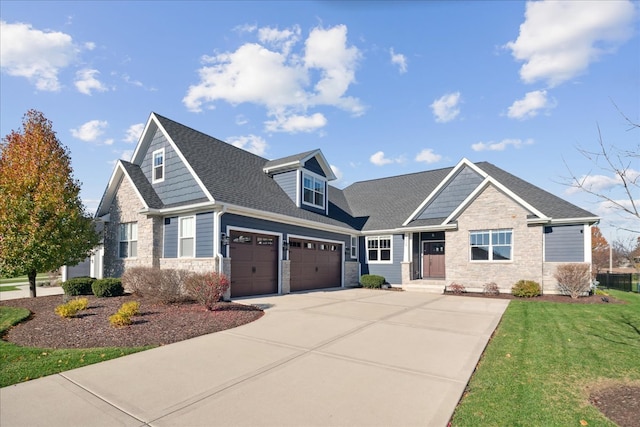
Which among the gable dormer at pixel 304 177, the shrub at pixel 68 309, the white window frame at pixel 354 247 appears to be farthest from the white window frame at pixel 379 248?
the shrub at pixel 68 309

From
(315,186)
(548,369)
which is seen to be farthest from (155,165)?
(548,369)

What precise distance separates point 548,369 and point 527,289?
36.7ft

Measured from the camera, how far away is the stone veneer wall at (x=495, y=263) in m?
16.2

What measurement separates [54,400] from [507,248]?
17.6 metres

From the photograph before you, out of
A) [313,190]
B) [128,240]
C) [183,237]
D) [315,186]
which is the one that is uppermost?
[315,186]

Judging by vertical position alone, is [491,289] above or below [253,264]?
below

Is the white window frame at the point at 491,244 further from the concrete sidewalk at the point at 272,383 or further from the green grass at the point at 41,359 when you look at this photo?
the green grass at the point at 41,359

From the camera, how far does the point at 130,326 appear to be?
8.18 m

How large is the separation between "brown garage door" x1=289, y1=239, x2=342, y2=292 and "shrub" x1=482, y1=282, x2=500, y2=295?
7.90 meters

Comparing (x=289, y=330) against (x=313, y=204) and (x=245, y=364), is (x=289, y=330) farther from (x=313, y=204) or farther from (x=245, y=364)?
(x=313, y=204)

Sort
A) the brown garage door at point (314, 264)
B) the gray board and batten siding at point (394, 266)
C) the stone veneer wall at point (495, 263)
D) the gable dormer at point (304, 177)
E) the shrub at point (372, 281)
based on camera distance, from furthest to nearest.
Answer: the gray board and batten siding at point (394, 266) → the shrub at point (372, 281) → the gable dormer at point (304, 177) → the brown garage door at point (314, 264) → the stone veneer wall at point (495, 263)

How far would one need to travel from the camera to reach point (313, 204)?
20.0 m

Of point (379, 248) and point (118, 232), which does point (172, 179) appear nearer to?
point (118, 232)

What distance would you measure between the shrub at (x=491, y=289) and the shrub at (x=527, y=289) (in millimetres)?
815
